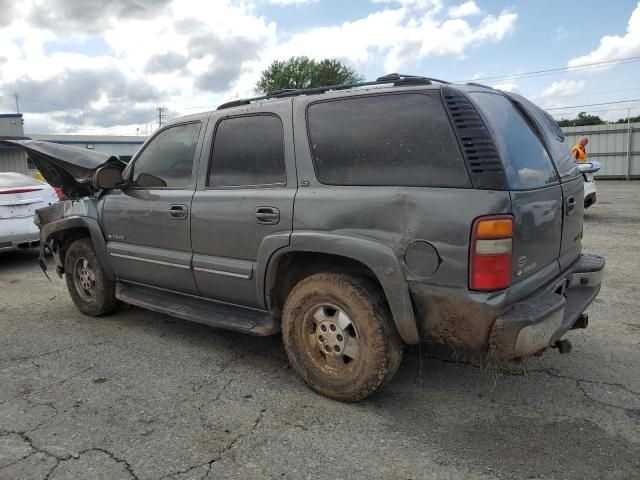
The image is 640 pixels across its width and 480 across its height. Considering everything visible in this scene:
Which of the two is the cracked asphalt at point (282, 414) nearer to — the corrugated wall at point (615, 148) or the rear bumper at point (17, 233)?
the rear bumper at point (17, 233)

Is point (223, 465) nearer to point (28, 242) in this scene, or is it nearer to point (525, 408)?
point (525, 408)

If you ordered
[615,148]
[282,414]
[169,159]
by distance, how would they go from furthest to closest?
1. [615,148]
2. [169,159]
3. [282,414]

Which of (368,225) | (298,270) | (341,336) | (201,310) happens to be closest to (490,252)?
(368,225)

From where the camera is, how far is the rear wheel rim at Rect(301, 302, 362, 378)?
3168 mm

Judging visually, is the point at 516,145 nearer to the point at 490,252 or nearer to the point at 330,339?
the point at 490,252

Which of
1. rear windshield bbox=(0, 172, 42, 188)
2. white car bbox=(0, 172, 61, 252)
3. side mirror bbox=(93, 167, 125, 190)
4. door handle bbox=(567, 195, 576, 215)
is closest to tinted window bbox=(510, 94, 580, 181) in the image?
door handle bbox=(567, 195, 576, 215)

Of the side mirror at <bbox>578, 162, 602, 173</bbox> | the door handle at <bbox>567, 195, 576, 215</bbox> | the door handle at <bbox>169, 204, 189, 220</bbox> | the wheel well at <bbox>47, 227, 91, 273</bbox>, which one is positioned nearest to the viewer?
the door handle at <bbox>567, 195, 576, 215</bbox>

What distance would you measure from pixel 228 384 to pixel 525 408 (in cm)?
196

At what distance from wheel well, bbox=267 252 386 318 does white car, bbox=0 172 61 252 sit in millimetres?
5776

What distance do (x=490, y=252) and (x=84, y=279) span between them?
4.12 m

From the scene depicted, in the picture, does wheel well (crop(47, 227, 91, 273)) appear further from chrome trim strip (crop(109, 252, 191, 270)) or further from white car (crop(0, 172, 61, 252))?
white car (crop(0, 172, 61, 252))

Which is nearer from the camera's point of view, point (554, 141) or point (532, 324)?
point (532, 324)

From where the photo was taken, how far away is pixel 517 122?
125 inches

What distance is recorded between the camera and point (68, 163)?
492cm
